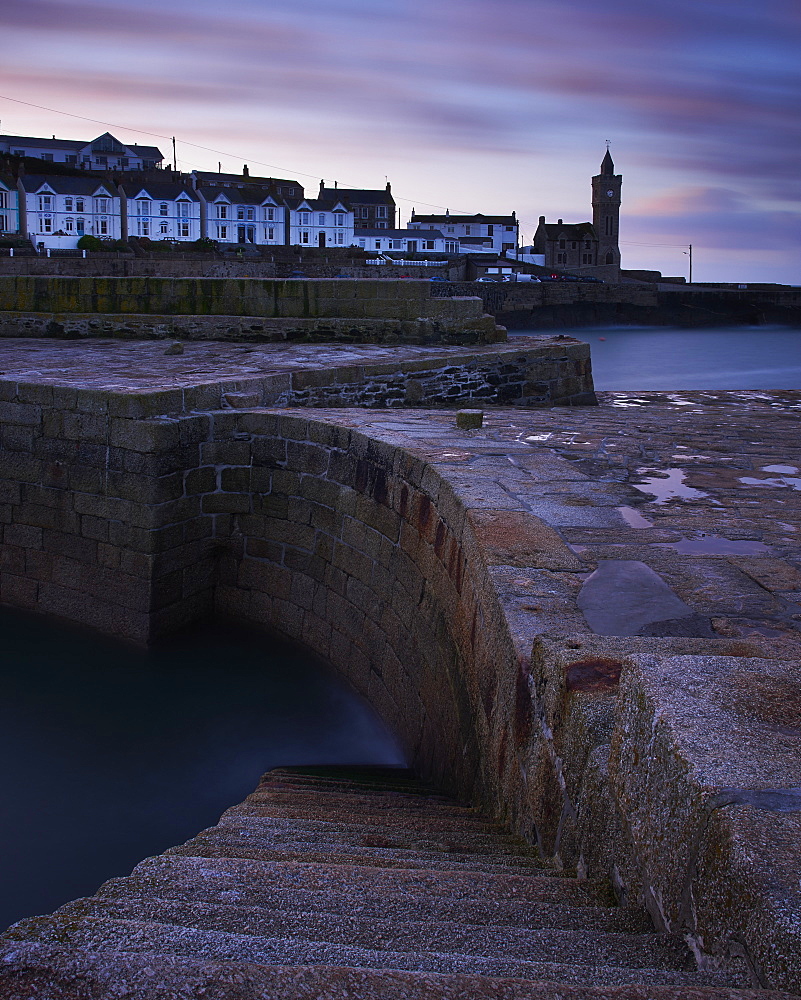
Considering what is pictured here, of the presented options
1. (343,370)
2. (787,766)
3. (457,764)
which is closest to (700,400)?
(343,370)

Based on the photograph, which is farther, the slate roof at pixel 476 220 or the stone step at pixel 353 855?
the slate roof at pixel 476 220

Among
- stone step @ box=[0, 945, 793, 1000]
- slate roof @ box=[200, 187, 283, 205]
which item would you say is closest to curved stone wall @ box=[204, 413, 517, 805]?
stone step @ box=[0, 945, 793, 1000]

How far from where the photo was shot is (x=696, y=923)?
1.32 metres

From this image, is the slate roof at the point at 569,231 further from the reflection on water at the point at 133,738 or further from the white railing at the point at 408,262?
the reflection on water at the point at 133,738

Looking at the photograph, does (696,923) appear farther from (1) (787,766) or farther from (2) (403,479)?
(2) (403,479)

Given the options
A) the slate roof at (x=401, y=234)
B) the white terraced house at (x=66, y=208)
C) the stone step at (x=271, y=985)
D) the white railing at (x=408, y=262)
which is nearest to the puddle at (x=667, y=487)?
the stone step at (x=271, y=985)

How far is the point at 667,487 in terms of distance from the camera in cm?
510

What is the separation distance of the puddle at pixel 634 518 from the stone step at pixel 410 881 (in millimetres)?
2472

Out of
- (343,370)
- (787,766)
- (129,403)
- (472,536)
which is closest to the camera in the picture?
(787,766)

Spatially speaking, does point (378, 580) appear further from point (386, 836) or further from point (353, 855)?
point (353, 855)

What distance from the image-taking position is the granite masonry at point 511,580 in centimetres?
141

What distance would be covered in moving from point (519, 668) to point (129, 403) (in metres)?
4.55

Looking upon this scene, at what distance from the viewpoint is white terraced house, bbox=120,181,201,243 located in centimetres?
6041

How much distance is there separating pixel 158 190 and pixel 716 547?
211 ft
